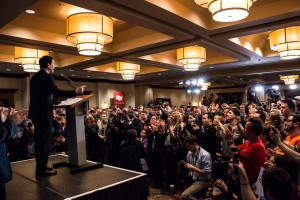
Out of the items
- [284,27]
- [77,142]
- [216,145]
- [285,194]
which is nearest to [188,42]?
[284,27]

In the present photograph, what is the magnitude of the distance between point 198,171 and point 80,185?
158 centimetres

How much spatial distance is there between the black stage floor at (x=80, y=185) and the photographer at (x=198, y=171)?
71cm

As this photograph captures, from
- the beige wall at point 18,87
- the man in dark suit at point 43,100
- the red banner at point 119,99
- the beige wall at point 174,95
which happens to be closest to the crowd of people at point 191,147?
the man in dark suit at point 43,100

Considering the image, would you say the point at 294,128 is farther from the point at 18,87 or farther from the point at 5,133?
the point at 18,87

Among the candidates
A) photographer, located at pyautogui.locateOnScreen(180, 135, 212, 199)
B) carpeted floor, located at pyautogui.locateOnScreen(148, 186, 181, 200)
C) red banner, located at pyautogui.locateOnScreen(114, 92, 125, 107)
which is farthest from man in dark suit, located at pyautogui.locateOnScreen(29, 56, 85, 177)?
red banner, located at pyautogui.locateOnScreen(114, 92, 125, 107)

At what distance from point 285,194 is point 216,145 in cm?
297

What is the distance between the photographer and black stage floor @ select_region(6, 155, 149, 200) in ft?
7.00

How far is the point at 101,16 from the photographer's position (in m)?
4.30

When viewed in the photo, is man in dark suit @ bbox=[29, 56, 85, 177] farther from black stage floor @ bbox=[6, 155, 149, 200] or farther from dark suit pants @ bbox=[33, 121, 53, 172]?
black stage floor @ bbox=[6, 155, 149, 200]

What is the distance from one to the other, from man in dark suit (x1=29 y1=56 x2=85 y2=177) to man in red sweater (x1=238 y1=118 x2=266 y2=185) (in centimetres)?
174

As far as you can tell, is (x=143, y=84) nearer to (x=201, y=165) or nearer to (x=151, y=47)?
(x=151, y=47)

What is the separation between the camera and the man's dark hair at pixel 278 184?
1.33 meters

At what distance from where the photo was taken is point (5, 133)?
1.62 m

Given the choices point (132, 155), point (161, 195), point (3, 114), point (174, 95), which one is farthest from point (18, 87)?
point (174, 95)
